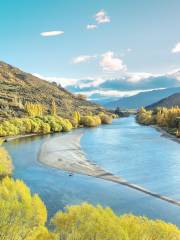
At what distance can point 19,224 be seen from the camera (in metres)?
32.8

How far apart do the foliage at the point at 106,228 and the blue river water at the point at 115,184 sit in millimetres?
16624

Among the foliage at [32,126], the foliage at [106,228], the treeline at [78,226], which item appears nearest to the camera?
the foliage at [106,228]

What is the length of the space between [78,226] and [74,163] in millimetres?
55097

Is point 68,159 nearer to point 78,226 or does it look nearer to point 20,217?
point 20,217

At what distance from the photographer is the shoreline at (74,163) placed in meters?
65.2

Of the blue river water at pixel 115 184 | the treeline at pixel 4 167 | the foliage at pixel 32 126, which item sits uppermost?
the foliage at pixel 32 126

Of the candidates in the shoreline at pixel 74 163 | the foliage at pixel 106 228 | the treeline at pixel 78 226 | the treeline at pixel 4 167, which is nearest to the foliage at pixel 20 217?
the treeline at pixel 78 226

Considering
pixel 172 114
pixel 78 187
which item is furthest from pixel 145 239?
pixel 172 114

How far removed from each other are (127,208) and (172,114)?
5522 inches

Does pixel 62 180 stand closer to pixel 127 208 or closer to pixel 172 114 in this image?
pixel 127 208

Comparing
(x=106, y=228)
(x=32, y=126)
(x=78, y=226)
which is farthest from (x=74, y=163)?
(x=32, y=126)

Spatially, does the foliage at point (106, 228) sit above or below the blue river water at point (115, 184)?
above

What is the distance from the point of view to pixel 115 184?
2603 inches

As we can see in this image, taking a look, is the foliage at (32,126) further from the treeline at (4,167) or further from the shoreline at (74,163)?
the treeline at (4,167)
